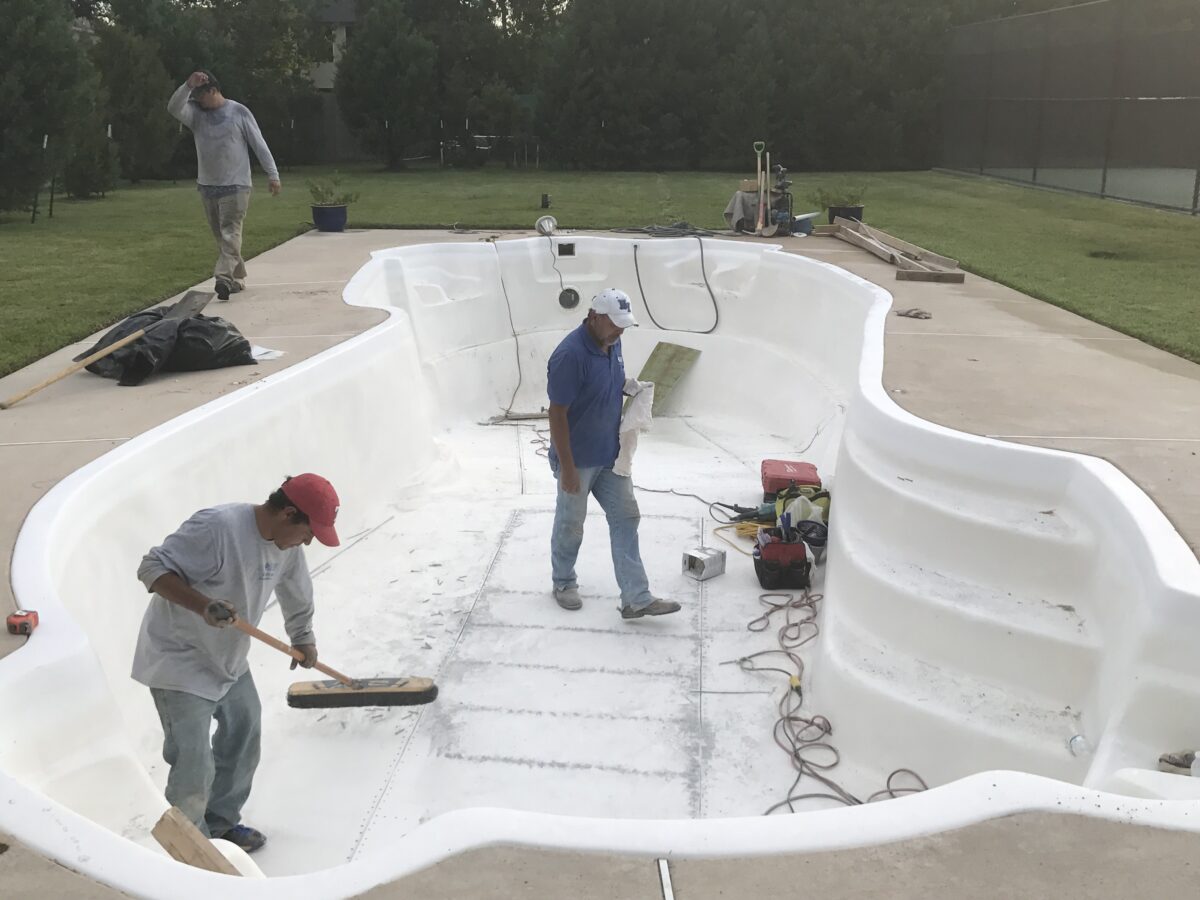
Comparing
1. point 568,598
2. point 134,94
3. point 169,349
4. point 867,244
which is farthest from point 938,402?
point 134,94

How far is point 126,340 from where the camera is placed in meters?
6.21

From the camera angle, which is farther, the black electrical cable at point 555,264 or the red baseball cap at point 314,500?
the black electrical cable at point 555,264

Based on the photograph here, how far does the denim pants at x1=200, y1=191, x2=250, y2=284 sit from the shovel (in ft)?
5.21

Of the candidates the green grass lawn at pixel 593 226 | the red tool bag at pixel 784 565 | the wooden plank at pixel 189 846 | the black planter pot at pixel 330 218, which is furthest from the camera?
the black planter pot at pixel 330 218

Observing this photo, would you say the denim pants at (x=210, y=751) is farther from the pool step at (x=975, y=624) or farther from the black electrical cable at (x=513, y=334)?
the black electrical cable at (x=513, y=334)

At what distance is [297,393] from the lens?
20.1 feet

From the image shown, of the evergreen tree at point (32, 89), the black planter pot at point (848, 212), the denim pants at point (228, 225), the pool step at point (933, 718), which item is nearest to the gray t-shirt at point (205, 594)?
the pool step at point (933, 718)

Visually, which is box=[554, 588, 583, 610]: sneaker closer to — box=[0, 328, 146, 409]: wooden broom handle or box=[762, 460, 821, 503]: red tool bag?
box=[762, 460, 821, 503]: red tool bag

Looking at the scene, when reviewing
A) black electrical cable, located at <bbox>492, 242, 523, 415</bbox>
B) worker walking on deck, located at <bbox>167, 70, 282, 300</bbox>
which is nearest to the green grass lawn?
worker walking on deck, located at <bbox>167, 70, 282, 300</bbox>

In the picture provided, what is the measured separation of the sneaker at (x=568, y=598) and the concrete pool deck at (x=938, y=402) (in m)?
1.99

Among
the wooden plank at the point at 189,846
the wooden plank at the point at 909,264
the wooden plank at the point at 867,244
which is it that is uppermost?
the wooden plank at the point at 867,244

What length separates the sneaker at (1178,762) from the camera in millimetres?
3084

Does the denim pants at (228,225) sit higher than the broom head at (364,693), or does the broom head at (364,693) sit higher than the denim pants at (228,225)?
the denim pants at (228,225)

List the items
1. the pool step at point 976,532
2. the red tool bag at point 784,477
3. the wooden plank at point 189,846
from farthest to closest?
the red tool bag at point 784,477, the pool step at point 976,532, the wooden plank at point 189,846
